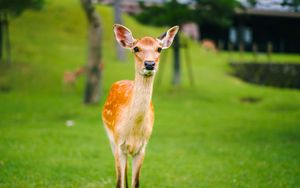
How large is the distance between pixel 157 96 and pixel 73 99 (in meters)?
2.99

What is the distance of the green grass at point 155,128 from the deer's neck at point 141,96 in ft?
6.52

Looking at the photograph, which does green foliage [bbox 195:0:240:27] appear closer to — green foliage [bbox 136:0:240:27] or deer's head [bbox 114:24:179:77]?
green foliage [bbox 136:0:240:27]

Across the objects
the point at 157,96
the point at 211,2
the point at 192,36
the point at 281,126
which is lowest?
the point at 192,36

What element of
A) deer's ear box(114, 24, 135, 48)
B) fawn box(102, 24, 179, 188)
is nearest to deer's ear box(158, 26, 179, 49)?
fawn box(102, 24, 179, 188)

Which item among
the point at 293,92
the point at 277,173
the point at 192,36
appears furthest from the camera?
the point at 192,36

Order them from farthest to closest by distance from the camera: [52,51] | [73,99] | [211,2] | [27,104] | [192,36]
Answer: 1. [192,36]
2. [52,51]
3. [211,2]
4. [73,99]
5. [27,104]

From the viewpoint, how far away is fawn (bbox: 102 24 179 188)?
6309 millimetres

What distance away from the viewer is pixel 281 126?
1422cm

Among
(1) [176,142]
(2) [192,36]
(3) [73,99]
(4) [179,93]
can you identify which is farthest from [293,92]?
(2) [192,36]

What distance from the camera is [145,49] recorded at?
6.35m

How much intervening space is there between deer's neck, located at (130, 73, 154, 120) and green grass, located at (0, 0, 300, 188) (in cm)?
199

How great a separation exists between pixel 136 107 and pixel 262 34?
114 feet

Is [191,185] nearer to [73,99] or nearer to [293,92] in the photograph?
[73,99]

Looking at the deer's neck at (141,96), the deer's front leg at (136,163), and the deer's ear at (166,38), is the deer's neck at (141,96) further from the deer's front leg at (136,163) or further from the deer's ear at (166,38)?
the deer's ear at (166,38)
